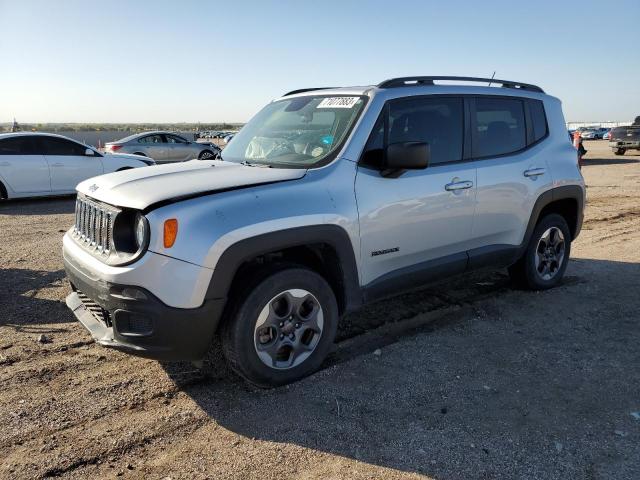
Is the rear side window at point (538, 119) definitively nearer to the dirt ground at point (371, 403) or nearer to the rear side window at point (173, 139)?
the dirt ground at point (371, 403)

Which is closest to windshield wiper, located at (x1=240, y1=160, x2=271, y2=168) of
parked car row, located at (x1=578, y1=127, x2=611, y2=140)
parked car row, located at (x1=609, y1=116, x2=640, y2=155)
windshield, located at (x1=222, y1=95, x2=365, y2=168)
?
windshield, located at (x1=222, y1=95, x2=365, y2=168)

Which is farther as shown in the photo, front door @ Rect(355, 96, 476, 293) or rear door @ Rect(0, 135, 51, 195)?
rear door @ Rect(0, 135, 51, 195)

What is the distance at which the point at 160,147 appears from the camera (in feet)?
62.5

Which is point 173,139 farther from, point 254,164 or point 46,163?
point 254,164

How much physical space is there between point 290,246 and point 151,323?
3.05ft

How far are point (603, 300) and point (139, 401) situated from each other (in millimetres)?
4321

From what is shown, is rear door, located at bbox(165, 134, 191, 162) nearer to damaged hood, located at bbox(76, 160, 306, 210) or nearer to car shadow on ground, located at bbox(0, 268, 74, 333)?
car shadow on ground, located at bbox(0, 268, 74, 333)

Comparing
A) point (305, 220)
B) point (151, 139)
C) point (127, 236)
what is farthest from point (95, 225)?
point (151, 139)

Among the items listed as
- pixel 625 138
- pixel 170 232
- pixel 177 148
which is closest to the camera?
pixel 170 232

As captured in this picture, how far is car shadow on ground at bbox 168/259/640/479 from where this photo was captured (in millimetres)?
2873

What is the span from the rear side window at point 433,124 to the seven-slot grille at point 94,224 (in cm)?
203

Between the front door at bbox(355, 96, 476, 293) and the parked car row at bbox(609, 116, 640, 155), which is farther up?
the parked car row at bbox(609, 116, 640, 155)

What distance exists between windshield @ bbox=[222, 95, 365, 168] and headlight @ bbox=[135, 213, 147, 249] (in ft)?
3.81

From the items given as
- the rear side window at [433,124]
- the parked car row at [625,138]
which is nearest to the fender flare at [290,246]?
the rear side window at [433,124]
